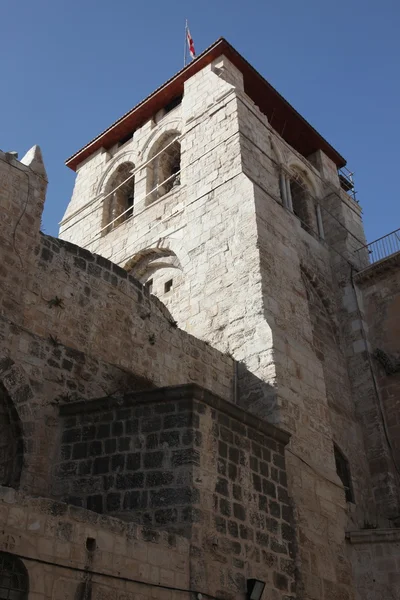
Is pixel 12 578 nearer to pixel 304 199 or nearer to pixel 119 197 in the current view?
pixel 304 199

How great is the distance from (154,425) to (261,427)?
1.39 metres

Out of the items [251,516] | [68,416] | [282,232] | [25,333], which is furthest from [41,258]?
[282,232]

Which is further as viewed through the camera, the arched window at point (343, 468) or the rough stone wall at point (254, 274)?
the arched window at point (343, 468)

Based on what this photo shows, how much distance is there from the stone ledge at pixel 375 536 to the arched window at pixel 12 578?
16.5 ft

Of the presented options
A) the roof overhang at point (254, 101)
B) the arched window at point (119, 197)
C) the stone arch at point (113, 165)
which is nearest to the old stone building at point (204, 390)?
the roof overhang at point (254, 101)

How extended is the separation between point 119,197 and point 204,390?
10.2m

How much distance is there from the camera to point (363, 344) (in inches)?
472

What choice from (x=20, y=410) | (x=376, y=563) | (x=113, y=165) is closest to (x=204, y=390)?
(x=20, y=410)

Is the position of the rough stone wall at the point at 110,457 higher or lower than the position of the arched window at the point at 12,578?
higher

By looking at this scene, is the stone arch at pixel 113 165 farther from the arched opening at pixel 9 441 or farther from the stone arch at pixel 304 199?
the arched opening at pixel 9 441

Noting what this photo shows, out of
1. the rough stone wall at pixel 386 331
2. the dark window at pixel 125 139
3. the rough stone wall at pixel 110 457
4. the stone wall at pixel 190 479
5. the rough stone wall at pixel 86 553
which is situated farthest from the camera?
the dark window at pixel 125 139

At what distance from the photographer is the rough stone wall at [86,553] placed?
184 inches

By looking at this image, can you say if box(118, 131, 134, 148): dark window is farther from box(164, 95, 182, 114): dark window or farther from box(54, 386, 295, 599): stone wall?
box(54, 386, 295, 599): stone wall

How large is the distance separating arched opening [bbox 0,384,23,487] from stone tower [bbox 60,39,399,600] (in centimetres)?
318
